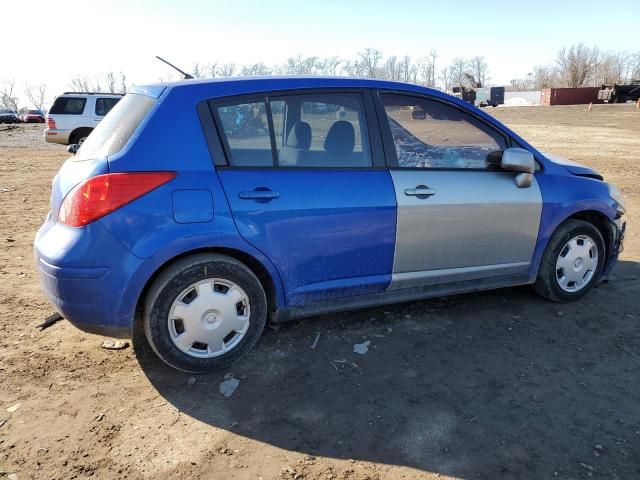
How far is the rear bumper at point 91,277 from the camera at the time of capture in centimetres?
288

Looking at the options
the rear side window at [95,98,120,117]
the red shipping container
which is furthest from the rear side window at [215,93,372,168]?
the red shipping container

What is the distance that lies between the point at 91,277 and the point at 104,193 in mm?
471

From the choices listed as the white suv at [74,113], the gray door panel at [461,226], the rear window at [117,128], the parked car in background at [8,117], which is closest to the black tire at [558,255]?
the gray door panel at [461,226]

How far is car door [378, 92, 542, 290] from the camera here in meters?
3.61

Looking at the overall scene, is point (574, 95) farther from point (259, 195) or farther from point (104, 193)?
point (104, 193)

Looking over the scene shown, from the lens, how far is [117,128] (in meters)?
3.24

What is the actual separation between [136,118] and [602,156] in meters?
14.5

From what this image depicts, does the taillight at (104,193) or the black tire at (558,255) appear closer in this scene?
the taillight at (104,193)

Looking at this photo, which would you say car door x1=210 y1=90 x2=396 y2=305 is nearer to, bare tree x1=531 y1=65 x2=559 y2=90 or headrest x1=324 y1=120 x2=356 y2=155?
headrest x1=324 y1=120 x2=356 y2=155

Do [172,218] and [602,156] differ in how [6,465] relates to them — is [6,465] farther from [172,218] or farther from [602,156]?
[602,156]

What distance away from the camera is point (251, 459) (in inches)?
101

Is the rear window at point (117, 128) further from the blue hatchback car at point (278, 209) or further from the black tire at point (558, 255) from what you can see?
the black tire at point (558, 255)

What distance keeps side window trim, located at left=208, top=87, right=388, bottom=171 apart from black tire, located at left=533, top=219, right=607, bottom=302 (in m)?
1.67

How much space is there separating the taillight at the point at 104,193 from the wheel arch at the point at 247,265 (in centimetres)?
42
